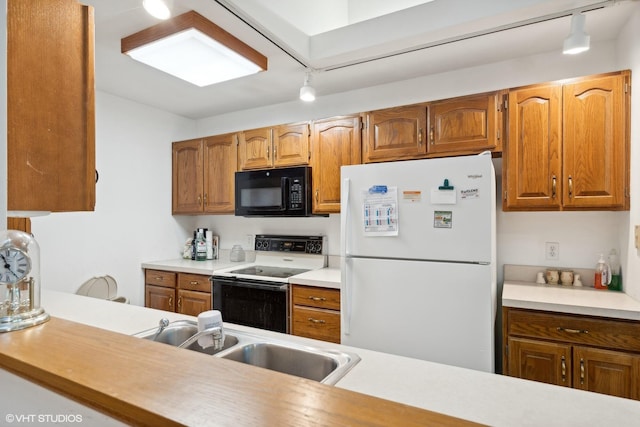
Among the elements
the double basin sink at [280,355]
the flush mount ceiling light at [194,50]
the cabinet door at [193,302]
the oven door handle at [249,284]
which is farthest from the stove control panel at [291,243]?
the double basin sink at [280,355]

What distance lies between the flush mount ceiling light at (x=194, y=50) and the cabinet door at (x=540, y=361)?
2.31 metres

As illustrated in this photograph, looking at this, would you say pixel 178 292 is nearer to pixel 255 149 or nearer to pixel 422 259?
pixel 255 149

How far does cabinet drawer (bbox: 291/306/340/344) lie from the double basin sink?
1164 millimetres

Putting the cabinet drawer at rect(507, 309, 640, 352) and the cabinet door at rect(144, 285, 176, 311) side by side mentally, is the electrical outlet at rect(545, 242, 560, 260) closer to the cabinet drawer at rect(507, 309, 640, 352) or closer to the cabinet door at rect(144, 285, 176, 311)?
the cabinet drawer at rect(507, 309, 640, 352)

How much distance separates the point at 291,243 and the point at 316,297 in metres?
0.84

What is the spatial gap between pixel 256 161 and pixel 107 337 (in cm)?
231

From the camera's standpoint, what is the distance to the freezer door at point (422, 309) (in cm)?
183

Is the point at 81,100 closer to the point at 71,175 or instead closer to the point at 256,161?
the point at 71,175

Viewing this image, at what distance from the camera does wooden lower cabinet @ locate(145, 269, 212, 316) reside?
2891mm

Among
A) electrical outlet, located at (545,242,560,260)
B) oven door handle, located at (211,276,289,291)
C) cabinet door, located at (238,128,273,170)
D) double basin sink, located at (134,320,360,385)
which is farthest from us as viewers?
cabinet door, located at (238,128,273,170)

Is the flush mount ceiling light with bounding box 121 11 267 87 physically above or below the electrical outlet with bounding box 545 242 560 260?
above

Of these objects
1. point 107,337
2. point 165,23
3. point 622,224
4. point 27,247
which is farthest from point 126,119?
point 622,224

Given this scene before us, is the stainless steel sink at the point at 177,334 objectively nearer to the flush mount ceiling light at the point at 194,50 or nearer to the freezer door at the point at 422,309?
the freezer door at the point at 422,309

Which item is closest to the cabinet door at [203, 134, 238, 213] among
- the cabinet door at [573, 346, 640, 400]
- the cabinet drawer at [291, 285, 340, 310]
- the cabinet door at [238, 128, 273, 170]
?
the cabinet door at [238, 128, 273, 170]
